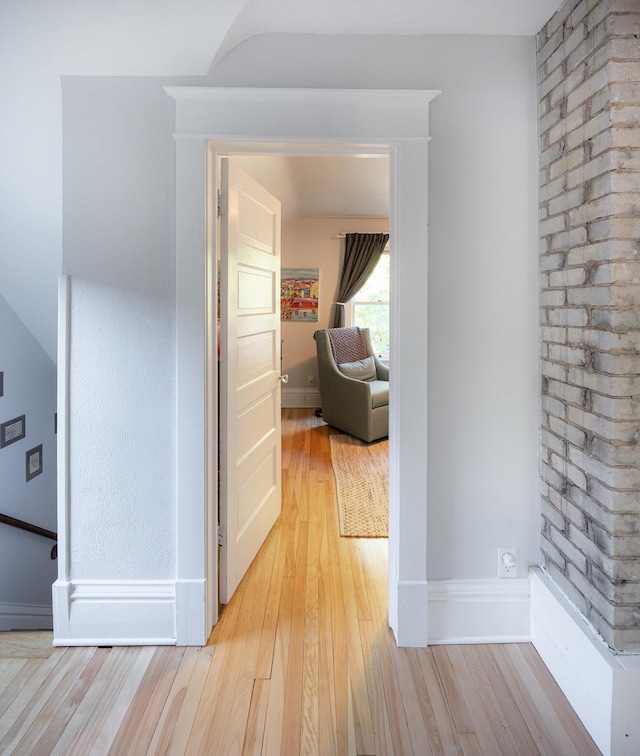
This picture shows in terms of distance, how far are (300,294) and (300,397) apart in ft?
4.24

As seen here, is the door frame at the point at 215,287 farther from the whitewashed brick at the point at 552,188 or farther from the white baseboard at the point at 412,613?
the whitewashed brick at the point at 552,188

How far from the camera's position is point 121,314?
1.93 m

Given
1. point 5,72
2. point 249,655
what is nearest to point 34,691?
point 249,655

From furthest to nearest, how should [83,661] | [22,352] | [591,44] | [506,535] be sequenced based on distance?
[22,352] → [506,535] → [83,661] → [591,44]

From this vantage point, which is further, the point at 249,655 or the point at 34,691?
the point at 249,655

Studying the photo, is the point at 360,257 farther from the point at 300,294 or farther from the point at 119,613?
the point at 119,613

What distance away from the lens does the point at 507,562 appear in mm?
1972

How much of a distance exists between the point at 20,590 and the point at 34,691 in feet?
5.52

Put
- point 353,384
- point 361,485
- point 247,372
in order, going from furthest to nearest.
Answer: point 353,384, point 361,485, point 247,372

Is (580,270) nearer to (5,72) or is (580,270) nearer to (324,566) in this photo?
(324,566)

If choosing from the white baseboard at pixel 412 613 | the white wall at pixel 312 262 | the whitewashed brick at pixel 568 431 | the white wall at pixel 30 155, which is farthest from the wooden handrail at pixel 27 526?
the white wall at pixel 312 262

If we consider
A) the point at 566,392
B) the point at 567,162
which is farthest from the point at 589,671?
the point at 567,162

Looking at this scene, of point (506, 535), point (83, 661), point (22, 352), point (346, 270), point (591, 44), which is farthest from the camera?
point (346, 270)

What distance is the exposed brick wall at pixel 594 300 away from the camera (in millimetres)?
1468
